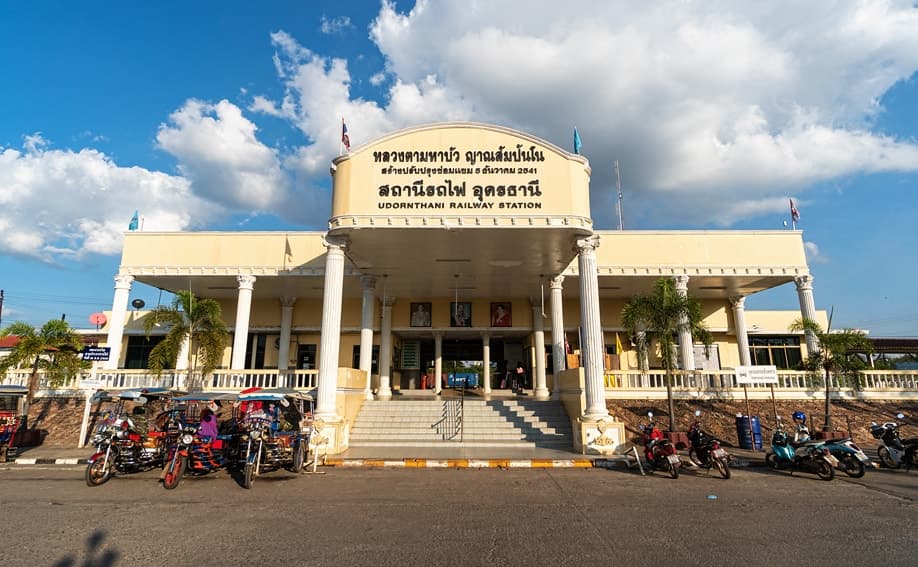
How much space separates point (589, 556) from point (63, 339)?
59.1 feet

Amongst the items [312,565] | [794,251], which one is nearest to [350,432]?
[312,565]

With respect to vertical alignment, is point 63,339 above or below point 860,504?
above

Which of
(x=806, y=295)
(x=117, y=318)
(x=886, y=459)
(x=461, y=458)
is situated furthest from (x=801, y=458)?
(x=117, y=318)

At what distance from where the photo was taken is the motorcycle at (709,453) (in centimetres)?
945

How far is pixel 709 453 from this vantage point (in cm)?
981

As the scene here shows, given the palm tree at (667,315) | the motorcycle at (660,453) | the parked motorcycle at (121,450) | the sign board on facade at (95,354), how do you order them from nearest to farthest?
the parked motorcycle at (121,450), the motorcycle at (660,453), the sign board on facade at (95,354), the palm tree at (667,315)

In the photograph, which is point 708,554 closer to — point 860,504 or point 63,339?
point 860,504

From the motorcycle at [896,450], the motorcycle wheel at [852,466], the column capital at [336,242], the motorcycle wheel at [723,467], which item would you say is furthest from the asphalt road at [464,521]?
the column capital at [336,242]

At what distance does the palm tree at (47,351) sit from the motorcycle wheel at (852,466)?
2180 cm

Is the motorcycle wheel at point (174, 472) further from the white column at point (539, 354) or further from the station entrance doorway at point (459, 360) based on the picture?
the station entrance doorway at point (459, 360)

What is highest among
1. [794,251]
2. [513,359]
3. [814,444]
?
[794,251]

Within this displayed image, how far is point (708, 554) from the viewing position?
5004mm

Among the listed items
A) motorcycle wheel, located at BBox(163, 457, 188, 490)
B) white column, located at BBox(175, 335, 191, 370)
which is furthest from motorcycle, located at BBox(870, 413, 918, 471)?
white column, located at BBox(175, 335, 191, 370)

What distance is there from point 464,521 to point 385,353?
1484 centimetres
